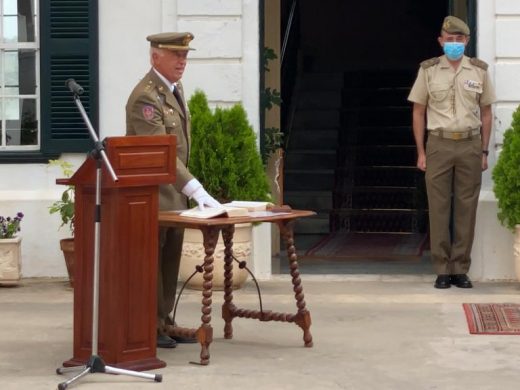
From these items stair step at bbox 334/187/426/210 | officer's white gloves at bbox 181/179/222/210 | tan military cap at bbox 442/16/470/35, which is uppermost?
tan military cap at bbox 442/16/470/35

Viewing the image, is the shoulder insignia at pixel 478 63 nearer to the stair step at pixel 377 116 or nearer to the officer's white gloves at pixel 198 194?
the officer's white gloves at pixel 198 194

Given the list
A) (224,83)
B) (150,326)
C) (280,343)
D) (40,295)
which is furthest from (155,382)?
(224,83)

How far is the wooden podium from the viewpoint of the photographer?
24.3 ft

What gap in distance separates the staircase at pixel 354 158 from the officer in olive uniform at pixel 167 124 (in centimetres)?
538

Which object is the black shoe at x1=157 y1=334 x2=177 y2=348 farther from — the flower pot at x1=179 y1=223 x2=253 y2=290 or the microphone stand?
the flower pot at x1=179 y1=223 x2=253 y2=290

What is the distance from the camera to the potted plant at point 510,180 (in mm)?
10539

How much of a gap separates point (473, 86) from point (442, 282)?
1489 mm

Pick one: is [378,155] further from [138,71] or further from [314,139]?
[138,71]

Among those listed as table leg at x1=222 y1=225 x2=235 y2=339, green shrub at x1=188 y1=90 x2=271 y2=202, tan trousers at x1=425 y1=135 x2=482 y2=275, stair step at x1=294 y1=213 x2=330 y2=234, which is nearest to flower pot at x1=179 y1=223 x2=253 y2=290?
green shrub at x1=188 y1=90 x2=271 y2=202

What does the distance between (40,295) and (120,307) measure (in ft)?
10.4

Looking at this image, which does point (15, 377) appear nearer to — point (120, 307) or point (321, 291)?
point (120, 307)

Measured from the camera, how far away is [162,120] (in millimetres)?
8047

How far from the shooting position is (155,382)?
725cm

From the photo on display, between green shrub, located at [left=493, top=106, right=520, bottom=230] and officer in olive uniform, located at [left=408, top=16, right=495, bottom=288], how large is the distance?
0.14m
